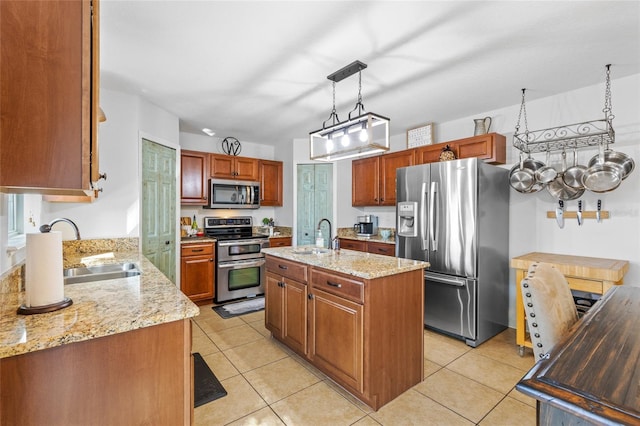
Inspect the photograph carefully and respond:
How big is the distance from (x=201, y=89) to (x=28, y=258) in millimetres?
2327

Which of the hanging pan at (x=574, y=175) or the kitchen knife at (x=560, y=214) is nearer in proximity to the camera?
the hanging pan at (x=574, y=175)

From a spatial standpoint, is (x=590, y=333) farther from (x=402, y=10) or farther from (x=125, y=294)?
(x=125, y=294)

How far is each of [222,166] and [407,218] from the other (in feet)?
9.38

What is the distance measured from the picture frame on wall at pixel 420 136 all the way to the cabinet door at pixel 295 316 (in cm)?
256

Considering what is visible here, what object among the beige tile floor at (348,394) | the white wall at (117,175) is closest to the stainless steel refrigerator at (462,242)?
the beige tile floor at (348,394)

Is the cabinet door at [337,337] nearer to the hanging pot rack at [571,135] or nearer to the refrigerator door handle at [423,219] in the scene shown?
the refrigerator door handle at [423,219]

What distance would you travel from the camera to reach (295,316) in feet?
8.47

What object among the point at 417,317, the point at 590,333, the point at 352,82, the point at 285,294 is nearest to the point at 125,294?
the point at 285,294

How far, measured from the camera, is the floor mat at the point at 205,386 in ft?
6.88

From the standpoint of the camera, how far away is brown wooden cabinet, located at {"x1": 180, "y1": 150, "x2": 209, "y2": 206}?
14.0 feet

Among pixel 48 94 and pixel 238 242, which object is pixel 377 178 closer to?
pixel 238 242

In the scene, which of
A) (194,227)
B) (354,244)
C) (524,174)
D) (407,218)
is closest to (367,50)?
(407,218)

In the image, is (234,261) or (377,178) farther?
(377,178)

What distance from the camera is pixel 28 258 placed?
3.83ft
